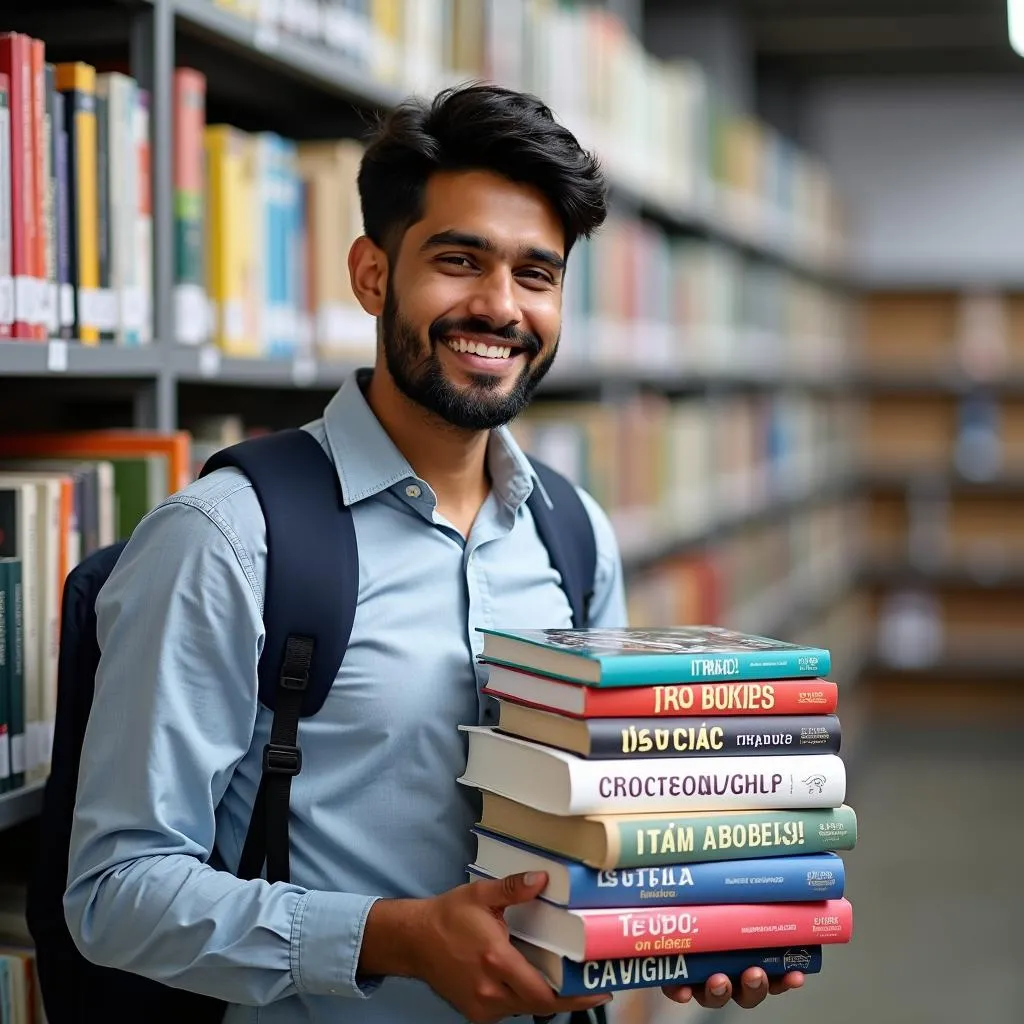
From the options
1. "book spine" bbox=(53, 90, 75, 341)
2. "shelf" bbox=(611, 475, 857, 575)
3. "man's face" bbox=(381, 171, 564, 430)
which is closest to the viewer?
"man's face" bbox=(381, 171, 564, 430)

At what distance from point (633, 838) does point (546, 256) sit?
23.3 inches

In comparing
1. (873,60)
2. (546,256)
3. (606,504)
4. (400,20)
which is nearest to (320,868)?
(546,256)

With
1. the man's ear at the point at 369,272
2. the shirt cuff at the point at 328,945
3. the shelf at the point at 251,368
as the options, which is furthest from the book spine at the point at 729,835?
the shelf at the point at 251,368

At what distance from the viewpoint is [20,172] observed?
4.90ft

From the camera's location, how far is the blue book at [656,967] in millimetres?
1243

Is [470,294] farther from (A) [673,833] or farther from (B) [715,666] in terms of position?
(A) [673,833]

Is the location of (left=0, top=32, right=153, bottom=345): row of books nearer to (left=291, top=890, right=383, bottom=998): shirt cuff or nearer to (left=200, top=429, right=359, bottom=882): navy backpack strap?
(left=200, top=429, right=359, bottom=882): navy backpack strap

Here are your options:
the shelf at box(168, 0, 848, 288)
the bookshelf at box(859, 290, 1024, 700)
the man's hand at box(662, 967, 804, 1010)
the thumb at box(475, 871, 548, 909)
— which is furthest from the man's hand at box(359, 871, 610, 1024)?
the bookshelf at box(859, 290, 1024, 700)

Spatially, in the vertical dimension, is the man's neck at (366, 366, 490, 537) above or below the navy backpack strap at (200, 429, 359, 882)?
above

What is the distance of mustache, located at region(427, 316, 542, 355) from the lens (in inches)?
57.5

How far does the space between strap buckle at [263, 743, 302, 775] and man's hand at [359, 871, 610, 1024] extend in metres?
0.17

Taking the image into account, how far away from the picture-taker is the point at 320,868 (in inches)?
55.4

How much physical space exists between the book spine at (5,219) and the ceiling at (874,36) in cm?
469

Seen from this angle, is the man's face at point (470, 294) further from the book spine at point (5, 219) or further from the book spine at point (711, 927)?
the book spine at point (711, 927)
